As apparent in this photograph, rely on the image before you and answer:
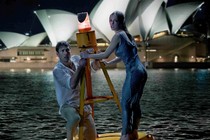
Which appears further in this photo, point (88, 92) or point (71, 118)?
point (88, 92)

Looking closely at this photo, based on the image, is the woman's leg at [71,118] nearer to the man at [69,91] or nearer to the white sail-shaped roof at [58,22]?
the man at [69,91]

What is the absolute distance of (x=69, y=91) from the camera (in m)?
4.40

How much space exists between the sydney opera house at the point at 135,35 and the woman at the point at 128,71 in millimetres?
52247

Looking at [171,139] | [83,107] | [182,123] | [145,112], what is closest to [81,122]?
[83,107]

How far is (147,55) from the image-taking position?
78688 mm

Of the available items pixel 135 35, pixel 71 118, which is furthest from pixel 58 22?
pixel 71 118

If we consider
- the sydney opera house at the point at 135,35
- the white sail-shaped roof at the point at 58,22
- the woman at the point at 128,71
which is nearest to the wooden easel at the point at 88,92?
the woman at the point at 128,71

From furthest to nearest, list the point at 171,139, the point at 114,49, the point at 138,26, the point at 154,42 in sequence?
the point at 154,42, the point at 138,26, the point at 171,139, the point at 114,49

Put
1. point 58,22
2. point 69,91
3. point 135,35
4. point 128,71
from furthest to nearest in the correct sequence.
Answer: point 135,35 → point 58,22 → point 69,91 → point 128,71

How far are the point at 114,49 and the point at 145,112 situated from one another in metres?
8.28

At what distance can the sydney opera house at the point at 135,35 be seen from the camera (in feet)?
197

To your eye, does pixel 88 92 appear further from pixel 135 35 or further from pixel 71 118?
pixel 135 35

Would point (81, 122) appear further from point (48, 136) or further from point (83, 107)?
point (48, 136)

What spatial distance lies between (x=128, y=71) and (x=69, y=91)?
2.13ft
